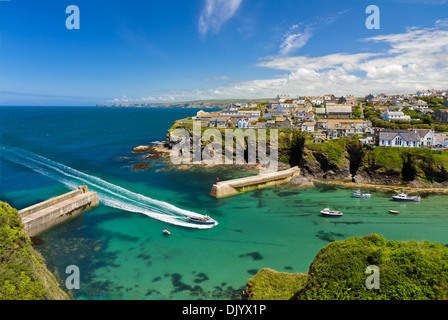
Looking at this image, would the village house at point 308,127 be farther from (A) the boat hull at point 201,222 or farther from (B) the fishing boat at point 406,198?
(A) the boat hull at point 201,222

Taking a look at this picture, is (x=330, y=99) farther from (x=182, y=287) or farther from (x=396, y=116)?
(x=182, y=287)

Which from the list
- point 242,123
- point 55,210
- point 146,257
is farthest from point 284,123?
point 55,210

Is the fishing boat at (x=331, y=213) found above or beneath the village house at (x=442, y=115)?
beneath

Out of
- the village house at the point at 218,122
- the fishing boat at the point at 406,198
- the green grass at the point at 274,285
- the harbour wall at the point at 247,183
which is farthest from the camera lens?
the village house at the point at 218,122

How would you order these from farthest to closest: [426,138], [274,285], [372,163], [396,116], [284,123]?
[284,123] → [396,116] → [426,138] → [372,163] → [274,285]

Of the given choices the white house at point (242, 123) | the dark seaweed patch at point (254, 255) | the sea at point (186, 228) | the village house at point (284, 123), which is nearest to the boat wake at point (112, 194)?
the sea at point (186, 228)

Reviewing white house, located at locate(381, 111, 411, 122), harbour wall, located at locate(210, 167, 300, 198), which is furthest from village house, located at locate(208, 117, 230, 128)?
white house, located at locate(381, 111, 411, 122)
